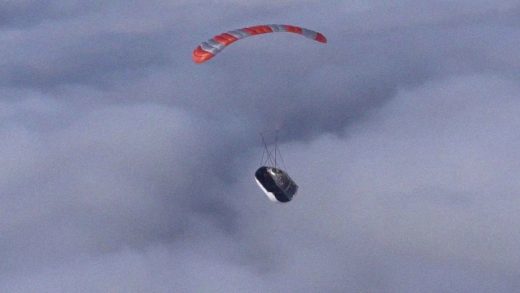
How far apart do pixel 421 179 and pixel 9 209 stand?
13140cm

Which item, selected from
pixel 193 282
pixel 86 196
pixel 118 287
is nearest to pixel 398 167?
pixel 193 282

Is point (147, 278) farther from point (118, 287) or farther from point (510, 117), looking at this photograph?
point (510, 117)

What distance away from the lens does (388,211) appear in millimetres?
148375

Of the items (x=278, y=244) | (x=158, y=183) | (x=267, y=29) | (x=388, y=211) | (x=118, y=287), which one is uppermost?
(x=158, y=183)

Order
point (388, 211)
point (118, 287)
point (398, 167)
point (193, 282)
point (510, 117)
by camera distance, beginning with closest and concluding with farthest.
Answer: point (193, 282)
point (118, 287)
point (388, 211)
point (398, 167)
point (510, 117)

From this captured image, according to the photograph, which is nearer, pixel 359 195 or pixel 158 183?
pixel 359 195

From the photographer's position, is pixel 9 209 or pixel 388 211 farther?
pixel 9 209

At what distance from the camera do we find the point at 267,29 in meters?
43.8

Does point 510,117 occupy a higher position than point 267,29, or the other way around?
point 510,117

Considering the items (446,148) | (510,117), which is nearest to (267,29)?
(446,148)

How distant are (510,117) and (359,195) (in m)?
80.6

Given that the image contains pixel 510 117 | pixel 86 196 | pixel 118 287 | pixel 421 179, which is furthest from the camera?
pixel 510 117

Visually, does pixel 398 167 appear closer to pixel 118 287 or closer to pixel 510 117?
pixel 510 117

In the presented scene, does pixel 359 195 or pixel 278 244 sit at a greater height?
pixel 359 195
